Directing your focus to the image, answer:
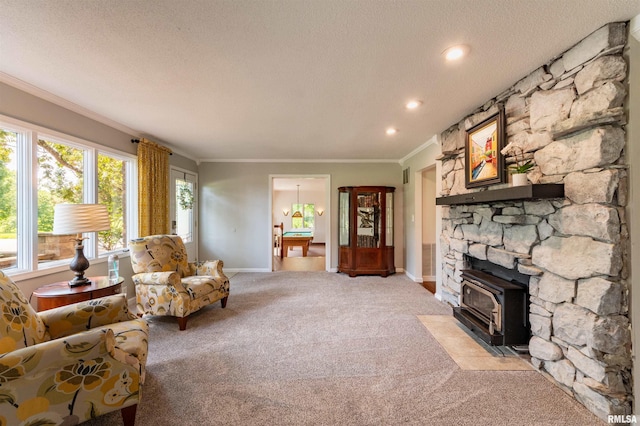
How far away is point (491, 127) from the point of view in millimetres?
2516

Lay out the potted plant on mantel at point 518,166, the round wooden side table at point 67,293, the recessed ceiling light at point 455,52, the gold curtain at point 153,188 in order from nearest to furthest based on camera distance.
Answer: the recessed ceiling light at point 455,52, the potted plant on mantel at point 518,166, the round wooden side table at point 67,293, the gold curtain at point 153,188

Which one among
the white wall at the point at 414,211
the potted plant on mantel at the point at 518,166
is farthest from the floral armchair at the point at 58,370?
the white wall at the point at 414,211

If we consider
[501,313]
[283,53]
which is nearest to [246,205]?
[283,53]

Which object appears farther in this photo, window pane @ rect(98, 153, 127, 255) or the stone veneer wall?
window pane @ rect(98, 153, 127, 255)

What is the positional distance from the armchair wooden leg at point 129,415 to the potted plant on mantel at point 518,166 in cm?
301

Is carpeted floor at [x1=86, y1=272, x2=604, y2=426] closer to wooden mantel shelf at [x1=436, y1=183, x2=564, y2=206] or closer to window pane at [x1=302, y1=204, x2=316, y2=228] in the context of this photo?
wooden mantel shelf at [x1=436, y1=183, x2=564, y2=206]

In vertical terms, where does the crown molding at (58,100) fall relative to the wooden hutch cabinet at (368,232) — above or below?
above

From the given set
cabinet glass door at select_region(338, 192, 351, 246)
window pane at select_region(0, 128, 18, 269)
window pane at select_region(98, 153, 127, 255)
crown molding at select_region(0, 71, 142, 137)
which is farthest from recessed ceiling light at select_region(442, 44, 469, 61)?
window pane at select_region(98, 153, 127, 255)

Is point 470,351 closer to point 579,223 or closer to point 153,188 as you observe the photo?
point 579,223

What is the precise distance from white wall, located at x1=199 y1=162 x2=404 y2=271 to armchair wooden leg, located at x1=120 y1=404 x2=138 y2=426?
161 inches

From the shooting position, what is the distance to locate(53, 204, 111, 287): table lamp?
229cm

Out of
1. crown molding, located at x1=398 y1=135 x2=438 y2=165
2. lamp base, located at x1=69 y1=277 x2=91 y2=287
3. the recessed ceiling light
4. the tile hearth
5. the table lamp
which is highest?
the recessed ceiling light

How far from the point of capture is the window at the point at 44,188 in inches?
93.1

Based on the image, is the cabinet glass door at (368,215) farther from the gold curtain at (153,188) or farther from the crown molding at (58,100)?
the crown molding at (58,100)
